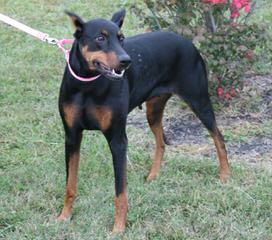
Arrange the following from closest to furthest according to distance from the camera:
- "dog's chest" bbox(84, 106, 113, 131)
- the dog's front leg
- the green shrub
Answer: "dog's chest" bbox(84, 106, 113, 131)
the dog's front leg
the green shrub

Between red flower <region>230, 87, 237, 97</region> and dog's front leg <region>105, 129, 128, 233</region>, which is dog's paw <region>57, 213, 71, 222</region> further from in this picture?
red flower <region>230, 87, 237, 97</region>

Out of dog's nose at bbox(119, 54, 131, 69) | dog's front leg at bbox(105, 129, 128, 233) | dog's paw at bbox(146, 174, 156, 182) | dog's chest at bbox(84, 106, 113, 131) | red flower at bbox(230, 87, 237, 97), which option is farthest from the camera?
red flower at bbox(230, 87, 237, 97)

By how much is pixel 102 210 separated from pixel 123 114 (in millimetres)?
807

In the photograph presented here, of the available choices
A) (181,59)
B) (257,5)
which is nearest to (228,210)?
(181,59)

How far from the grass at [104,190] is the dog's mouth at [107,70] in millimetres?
1141

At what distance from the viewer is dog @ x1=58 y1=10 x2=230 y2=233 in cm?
377

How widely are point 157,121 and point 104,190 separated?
82 cm

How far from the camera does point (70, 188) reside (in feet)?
14.4

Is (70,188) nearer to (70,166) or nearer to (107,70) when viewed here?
(70,166)

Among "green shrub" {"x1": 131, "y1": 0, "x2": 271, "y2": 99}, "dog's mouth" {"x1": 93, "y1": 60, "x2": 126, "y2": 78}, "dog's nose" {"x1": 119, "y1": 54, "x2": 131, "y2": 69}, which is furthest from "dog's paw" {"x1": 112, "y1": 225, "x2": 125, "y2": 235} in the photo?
"green shrub" {"x1": 131, "y1": 0, "x2": 271, "y2": 99}

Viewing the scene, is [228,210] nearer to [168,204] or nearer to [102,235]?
[168,204]

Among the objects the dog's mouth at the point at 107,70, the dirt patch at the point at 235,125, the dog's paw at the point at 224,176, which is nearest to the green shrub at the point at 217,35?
the dirt patch at the point at 235,125

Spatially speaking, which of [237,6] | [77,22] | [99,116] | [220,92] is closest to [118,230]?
[99,116]

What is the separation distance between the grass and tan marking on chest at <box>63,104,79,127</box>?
746 mm
